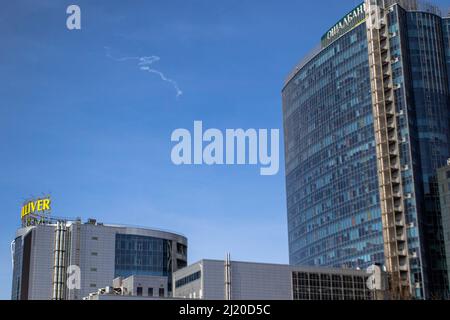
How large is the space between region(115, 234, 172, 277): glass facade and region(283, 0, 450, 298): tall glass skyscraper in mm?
34315

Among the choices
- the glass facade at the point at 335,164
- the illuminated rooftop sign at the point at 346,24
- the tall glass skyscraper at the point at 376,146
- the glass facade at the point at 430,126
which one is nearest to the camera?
the tall glass skyscraper at the point at 376,146

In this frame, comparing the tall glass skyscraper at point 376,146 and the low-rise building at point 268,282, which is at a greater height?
the tall glass skyscraper at point 376,146

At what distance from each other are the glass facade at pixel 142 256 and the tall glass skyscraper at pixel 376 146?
34.3 meters

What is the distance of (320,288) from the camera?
11975 cm

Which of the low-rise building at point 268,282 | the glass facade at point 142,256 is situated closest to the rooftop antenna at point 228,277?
the low-rise building at point 268,282

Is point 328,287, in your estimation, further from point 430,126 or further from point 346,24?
point 346,24

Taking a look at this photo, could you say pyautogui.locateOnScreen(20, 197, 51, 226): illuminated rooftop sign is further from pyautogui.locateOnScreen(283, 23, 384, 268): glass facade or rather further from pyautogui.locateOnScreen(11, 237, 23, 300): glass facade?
pyautogui.locateOnScreen(283, 23, 384, 268): glass facade

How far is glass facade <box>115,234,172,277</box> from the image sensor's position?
17338 cm

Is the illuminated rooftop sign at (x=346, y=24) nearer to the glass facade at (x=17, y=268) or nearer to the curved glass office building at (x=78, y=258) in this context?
the curved glass office building at (x=78, y=258)

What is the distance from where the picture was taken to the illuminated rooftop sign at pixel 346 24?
549 ft

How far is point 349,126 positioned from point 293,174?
30.7 metres

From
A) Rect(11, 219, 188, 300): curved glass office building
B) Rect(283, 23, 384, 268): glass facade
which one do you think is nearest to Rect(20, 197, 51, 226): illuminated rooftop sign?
Rect(11, 219, 188, 300): curved glass office building
